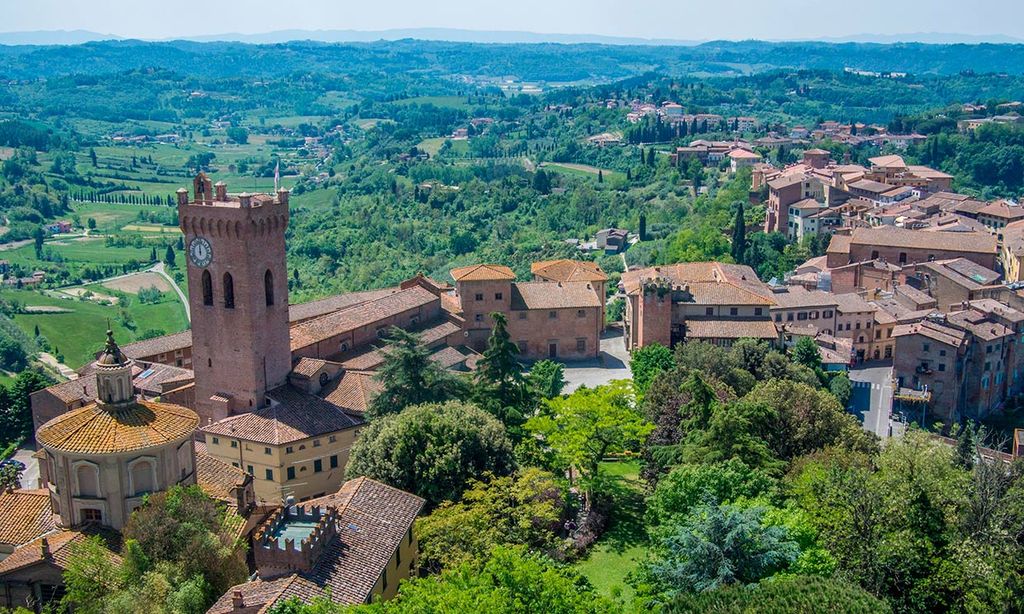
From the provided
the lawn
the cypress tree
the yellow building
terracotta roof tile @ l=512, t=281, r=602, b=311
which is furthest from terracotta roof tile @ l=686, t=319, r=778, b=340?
the yellow building

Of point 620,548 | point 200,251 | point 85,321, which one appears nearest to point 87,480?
point 200,251

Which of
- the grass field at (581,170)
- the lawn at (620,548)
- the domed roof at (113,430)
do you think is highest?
the domed roof at (113,430)

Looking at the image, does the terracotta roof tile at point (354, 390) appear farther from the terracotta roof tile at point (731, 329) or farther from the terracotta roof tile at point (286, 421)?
the terracotta roof tile at point (731, 329)

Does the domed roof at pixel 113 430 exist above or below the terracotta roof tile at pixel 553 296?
above

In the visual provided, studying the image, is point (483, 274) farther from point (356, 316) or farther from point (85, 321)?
point (85, 321)

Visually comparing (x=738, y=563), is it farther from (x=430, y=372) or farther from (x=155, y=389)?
(x=155, y=389)

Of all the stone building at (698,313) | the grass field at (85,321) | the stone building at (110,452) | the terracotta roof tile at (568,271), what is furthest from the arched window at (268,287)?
the grass field at (85,321)

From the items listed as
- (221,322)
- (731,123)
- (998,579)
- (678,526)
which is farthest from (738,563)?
(731,123)

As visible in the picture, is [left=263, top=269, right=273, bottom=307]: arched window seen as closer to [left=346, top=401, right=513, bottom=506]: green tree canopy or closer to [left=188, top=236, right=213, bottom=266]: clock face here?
[left=188, top=236, right=213, bottom=266]: clock face
